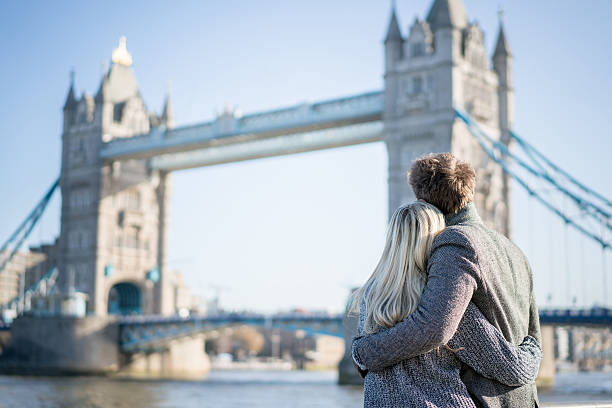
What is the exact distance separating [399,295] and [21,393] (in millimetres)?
24210

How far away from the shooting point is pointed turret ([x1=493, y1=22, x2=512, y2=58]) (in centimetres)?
3503

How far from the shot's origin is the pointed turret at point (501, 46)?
3503 centimetres

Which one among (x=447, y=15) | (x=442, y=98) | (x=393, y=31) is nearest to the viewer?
(x=442, y=98)

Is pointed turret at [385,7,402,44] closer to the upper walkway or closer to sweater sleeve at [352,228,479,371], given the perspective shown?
the upper walkway

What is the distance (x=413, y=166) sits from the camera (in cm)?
234

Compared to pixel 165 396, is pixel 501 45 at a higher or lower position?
higher

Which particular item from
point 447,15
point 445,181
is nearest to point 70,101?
point 447,15

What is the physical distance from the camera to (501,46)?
35.2m

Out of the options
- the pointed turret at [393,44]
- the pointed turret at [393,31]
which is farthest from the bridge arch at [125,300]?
the pointed turret at [393,31]

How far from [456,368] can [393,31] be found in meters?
32.2

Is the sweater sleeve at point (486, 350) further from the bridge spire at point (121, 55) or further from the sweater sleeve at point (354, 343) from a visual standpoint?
the bridge spire at point (121, 55)

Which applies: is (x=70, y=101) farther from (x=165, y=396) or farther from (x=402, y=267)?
(x=402, y=267)

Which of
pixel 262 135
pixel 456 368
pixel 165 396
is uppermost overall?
pixel 262 135

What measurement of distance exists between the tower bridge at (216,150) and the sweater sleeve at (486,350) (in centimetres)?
2615
